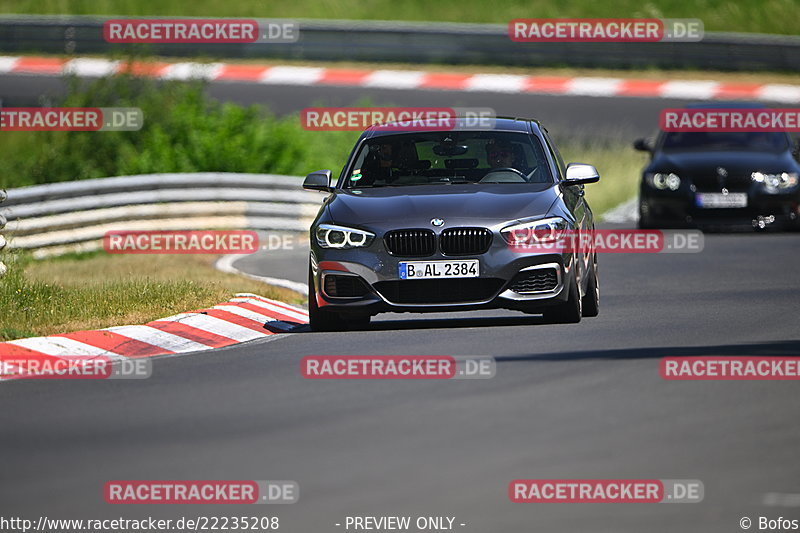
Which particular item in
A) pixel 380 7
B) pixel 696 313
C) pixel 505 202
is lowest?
pixel 696 313

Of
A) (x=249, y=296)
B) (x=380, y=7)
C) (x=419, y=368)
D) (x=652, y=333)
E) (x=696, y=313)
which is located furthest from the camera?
(x=380, y=7)

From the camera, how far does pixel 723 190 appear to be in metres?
20.8

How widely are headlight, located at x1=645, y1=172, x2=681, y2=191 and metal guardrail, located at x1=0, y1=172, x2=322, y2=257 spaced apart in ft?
16.6

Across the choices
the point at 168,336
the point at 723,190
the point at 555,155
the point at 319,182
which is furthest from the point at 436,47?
the point at 168,336

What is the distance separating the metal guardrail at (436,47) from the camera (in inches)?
1304

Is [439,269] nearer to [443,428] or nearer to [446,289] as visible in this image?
[446,289]

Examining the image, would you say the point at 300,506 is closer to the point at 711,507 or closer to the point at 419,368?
the point at 711,507

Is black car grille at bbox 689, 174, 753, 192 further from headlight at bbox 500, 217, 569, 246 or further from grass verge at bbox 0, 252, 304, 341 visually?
headlight at bbox 500, 217, 569, 246

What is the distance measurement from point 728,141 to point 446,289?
10958 mm

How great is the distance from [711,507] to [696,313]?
6.68 metres

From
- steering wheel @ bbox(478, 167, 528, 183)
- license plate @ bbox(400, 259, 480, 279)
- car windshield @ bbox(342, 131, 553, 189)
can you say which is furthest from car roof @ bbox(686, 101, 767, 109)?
license plate @ bbox(400, 259, 480, 279)

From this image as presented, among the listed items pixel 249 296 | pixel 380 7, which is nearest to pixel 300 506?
pixel 249 296

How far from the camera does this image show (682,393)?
8.98m

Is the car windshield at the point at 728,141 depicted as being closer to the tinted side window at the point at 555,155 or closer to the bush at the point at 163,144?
the bush at the point at 163,144
